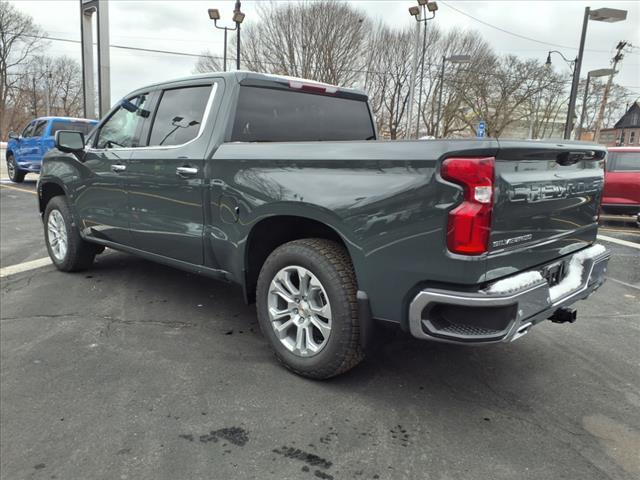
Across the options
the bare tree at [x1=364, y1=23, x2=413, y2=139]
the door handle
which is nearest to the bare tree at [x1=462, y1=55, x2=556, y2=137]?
the bare tree at [x1=364, y1=23, x2=413, y2=139]

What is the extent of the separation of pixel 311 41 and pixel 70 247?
25.1m

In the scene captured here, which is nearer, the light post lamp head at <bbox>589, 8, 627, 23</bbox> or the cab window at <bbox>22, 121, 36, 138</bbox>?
the cab window at <bbox>22, 121, 36, 138</bbox>

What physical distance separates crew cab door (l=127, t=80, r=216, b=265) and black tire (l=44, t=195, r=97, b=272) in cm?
126

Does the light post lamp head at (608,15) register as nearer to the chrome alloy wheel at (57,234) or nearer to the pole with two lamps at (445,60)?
the pole with two lamps at (445,60)

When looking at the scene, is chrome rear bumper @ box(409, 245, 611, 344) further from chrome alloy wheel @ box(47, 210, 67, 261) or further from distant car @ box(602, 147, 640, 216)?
distant car @ box(602, 147, 640, 216)

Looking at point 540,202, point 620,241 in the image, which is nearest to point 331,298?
point 540,202

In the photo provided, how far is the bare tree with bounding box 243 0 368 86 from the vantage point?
27.5 metres

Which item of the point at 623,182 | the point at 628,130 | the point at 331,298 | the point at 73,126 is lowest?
the point at 331,298

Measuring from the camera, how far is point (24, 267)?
5.61 m

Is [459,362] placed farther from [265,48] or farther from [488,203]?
[265,48]

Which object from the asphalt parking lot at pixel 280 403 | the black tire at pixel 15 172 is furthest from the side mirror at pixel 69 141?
the black tire at pixel 15 172

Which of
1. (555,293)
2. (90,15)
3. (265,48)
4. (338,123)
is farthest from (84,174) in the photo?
(265,48)

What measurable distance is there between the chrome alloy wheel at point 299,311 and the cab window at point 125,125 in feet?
6.42

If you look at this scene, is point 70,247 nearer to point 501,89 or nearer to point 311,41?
point 311,41
